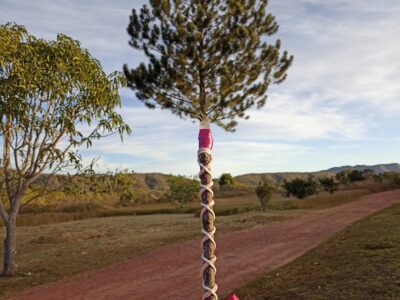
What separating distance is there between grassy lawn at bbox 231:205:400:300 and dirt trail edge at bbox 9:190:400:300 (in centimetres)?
86

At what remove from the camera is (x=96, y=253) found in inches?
687

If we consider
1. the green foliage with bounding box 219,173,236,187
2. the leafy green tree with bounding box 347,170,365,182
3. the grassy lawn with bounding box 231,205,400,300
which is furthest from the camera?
the green foliage with bounding box 219,173,236,187

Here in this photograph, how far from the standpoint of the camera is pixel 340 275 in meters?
10.1

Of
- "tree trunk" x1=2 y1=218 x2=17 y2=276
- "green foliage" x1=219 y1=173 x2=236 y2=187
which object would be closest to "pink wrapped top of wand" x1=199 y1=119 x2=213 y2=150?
"tree trunk" x1=2 y1=218 x2=17 y2=276

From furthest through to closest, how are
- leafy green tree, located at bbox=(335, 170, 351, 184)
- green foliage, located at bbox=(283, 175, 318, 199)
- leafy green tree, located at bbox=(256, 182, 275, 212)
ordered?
1. leafy green tree, located at bbox=(335, 170, 351, 184)
2. green foliage, located at bbox=(283, 175, 318, 199)
3. leafy green tree, located at bbox=(256, 182, 275, 212)

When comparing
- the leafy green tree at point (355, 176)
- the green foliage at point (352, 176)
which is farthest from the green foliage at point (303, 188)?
the leafy green tree at point (355, 176)

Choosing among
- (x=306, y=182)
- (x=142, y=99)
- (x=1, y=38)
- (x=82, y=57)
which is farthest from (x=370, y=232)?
(x=306, y=182)

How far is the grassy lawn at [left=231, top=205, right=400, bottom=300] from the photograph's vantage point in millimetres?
8625

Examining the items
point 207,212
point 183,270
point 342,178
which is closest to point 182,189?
point 342,178

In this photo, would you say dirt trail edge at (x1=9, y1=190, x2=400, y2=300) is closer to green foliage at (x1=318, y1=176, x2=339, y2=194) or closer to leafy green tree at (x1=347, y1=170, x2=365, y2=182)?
green foliage at (x1=318, y1=176, x2=339, y2=194)

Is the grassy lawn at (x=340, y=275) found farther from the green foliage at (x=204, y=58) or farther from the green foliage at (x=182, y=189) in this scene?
the green foliage at (x=182, y=189)

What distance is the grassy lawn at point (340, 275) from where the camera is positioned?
28.3ft

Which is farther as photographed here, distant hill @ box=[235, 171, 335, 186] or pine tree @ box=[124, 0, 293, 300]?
distant hill @ box=[235, 171, 335, 186]

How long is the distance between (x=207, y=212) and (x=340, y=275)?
7.19 metres
